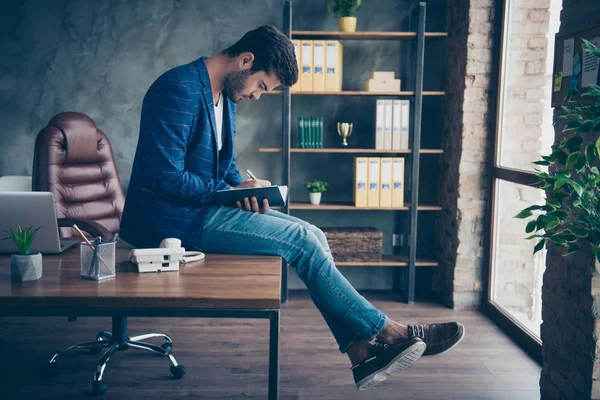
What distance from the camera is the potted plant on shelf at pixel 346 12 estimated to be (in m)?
3.79

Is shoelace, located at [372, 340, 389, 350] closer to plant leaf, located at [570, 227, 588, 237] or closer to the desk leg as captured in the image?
the desk leg

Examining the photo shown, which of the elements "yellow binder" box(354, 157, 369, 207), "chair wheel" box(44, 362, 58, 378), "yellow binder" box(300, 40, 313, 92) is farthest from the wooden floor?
"yellow binder" box(300, 40, 313, 92)

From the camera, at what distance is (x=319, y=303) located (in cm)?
202

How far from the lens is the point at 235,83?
224cm

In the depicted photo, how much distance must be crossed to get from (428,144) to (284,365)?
2.05m

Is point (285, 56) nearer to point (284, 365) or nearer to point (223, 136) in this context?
point (223, 136)

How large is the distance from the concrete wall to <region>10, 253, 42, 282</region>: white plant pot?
2553mm

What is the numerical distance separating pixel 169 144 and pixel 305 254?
0.62 metres

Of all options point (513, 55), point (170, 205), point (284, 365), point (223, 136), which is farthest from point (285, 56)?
point (513, 55)

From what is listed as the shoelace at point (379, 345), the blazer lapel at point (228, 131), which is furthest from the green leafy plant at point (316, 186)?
the shoelace at point (379, 345)

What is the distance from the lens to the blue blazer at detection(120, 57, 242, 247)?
6.71ft

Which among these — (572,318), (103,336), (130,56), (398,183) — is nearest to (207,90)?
(103,336)

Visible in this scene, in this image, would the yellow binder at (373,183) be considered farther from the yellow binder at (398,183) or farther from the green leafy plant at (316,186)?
the green leafy plant at (316,186)

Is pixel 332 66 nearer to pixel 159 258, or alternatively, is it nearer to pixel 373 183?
pixel 373 183
